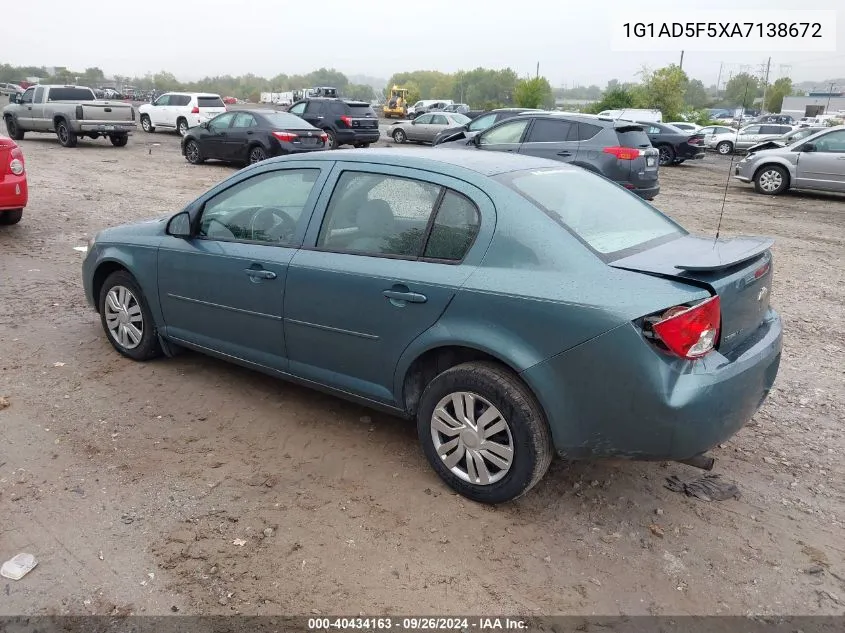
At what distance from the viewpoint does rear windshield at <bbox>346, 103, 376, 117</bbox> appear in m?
22.1

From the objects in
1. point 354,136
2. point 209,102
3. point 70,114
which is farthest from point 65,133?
point 354,136

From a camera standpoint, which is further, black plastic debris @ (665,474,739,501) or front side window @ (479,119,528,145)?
front side window @ (479,119,528,145)

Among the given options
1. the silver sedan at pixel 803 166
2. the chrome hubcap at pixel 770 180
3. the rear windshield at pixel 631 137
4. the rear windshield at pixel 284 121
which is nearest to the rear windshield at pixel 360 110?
the rear windshield at pixel 284 121

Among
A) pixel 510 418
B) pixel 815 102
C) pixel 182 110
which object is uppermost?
pixel 815 102

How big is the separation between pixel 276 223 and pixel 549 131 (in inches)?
376

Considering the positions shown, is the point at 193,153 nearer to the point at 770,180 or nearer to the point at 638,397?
the point at 770,180

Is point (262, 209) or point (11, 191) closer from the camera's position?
point (262, 209)

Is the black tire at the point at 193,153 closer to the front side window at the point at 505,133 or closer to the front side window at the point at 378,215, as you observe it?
the front side window at the point at 505,133

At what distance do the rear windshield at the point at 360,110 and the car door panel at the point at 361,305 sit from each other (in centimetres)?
1913

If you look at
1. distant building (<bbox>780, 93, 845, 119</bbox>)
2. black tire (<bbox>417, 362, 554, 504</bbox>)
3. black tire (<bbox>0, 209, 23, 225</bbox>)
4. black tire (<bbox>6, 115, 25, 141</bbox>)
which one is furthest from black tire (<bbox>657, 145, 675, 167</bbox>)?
distant building (<bbox>780, 93, 845, 119</bbox>)

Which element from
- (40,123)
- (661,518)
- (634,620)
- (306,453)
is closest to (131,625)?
(306,453)

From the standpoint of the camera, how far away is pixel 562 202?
349 cm

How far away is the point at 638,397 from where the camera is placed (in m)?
2.84

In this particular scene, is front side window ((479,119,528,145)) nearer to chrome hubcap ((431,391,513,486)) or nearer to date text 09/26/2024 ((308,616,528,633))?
chrome hubcap ((431,391,513,486))
